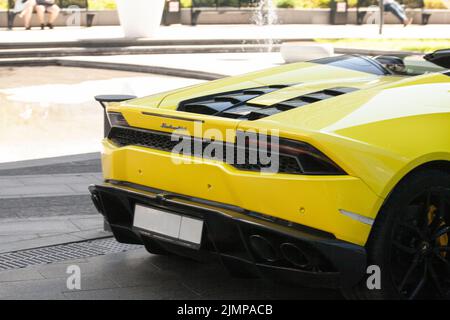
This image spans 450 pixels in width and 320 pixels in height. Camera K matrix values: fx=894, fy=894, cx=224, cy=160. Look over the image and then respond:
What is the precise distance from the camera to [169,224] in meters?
4.42

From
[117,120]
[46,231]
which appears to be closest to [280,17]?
[46,231]

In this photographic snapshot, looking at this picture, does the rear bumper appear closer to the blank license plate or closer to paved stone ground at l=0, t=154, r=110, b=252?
the blank license plate

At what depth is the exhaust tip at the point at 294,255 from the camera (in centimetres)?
395

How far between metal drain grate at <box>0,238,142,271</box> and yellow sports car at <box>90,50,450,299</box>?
2.91ft

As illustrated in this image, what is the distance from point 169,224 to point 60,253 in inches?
57.9

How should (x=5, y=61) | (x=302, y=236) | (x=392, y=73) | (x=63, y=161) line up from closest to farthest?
(x=302, y=236), (x=392, y=73), (x=63, y=161), (x=5, y=61)

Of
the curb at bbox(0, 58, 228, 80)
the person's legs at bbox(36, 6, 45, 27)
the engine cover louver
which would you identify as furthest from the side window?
the person's legs at bbox(36, 6, 45, 27)

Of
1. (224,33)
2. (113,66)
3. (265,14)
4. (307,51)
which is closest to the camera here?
(307,51)

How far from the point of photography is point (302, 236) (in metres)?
3.92

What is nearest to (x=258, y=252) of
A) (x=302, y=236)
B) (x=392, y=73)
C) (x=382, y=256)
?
(x=302, y=236)

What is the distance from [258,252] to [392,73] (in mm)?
1588

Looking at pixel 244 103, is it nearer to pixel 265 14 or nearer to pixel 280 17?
pixel 280 17

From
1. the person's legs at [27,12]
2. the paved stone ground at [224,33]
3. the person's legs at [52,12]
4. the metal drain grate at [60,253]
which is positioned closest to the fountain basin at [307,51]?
the paved stone ground at [224,33]
